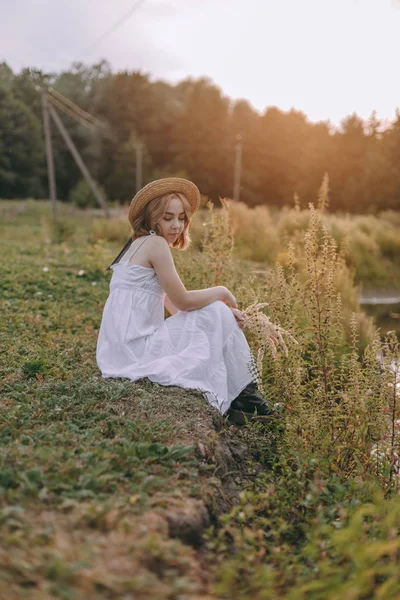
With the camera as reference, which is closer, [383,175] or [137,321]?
[137,321]

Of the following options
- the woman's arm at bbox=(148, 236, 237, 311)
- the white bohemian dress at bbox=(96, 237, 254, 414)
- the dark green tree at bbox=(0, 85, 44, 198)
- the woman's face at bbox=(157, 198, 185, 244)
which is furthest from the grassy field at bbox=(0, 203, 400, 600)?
the dark green tree at bbox=(0, 85, 44, 198)

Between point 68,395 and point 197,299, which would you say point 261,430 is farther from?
point 68,395

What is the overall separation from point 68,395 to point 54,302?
3367mm

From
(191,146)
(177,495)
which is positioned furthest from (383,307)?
(191,146)

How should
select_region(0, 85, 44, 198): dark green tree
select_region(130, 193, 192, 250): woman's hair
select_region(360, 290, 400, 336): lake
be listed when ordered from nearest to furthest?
select_region(130, 193, 192, 250): woman's hair < select_region(360, 290, 400, 336): lake < select_region(0, 85, 44, 198): dark green tree

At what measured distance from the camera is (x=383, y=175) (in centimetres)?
2739

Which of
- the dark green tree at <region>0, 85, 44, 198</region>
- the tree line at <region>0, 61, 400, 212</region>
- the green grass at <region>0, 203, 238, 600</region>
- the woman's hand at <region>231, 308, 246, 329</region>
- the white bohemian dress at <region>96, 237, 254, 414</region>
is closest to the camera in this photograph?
the green grass at <region>0, 203, 238, 600</region>

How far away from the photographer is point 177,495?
7.20 ft

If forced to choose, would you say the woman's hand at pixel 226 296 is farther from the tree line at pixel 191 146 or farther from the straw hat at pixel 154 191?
the tree line at pixel 191 146

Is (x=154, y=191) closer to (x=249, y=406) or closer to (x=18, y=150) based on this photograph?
(x=249, y=406)

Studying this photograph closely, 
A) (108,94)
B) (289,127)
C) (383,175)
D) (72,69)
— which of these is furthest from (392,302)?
(72,69)

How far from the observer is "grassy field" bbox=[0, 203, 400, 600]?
162 cm

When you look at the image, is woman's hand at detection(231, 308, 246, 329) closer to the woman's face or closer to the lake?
the woman's face

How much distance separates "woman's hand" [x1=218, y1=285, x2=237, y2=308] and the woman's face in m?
0.50
